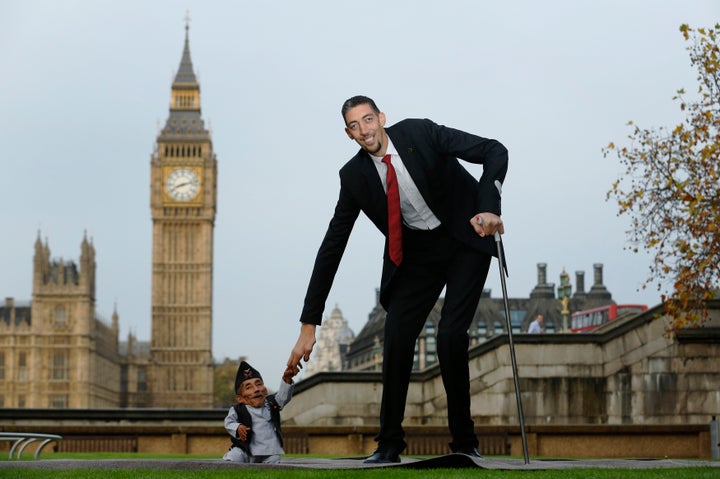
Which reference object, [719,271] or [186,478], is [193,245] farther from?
[186,478]

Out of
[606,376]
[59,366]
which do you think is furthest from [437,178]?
[59,366]

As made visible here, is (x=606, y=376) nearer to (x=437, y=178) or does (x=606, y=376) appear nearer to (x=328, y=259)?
(x=328, y=259)

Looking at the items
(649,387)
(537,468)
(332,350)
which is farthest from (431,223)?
(332,350)

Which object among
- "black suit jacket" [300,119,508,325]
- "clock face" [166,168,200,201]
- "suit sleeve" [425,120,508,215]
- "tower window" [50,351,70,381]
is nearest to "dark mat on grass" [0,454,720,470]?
"black suit jacket" [300,119,508,325]

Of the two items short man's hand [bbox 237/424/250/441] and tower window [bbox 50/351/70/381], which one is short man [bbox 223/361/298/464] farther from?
tower window [bbox 50/351/70/381]

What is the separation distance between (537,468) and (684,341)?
11.0 meters

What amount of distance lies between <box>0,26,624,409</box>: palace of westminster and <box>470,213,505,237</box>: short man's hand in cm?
9702

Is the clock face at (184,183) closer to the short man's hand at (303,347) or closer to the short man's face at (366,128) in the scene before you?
the short man's hand at (303,347)

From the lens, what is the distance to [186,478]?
5668mm

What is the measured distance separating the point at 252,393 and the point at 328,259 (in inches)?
36.4

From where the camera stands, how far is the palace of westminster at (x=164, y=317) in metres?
103

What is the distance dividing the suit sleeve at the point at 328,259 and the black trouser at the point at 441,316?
0.32 metres

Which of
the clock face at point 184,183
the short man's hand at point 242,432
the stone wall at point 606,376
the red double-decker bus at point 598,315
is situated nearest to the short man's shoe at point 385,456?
the short man's hand at point 242,432

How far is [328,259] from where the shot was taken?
6832mm
